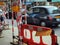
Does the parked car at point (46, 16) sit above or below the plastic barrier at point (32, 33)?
below

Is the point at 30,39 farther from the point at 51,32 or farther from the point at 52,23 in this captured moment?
the point at 52,23

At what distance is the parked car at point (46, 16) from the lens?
17.6 metres

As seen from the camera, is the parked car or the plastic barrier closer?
the plastic barrier

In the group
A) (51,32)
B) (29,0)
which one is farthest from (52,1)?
(51,32)

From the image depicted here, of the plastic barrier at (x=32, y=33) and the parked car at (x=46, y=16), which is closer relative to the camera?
the plastic barrier at (x=32, y=33)

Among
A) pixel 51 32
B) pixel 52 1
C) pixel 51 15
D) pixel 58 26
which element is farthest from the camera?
pixel 52 1

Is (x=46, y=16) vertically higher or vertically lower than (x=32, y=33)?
lower

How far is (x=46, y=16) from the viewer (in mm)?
17781

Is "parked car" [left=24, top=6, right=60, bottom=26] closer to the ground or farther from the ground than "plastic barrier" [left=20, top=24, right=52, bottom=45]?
closer to the ground

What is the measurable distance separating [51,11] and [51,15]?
18.8 inches

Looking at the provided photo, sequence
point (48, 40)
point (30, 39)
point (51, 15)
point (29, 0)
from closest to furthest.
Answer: point (30, 39) < point (48, 40) < point (51, 15) < point (29, 0)

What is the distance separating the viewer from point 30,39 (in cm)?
953

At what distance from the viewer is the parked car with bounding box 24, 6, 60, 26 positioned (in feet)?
57.9

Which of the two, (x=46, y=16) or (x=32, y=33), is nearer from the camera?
(x=32, y=33)
